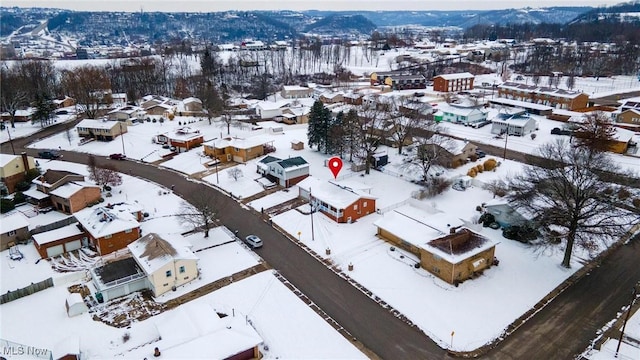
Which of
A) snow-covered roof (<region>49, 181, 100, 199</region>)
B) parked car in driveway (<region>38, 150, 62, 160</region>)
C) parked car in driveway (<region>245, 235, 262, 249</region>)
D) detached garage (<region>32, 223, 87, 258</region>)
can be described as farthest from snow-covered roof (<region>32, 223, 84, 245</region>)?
parked car in driveway (<region>38, 150, 62, 160</region>)

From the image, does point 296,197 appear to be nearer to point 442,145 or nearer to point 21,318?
point 442,145

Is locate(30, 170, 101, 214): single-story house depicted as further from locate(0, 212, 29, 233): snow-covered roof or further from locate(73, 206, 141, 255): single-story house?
locate(73, 206, 141, 255): single-story house

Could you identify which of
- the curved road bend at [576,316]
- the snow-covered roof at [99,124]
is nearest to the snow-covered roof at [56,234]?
the curved road bend at [576,316]

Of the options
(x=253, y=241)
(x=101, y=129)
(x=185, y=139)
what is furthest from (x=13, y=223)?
(x=101, y=129)

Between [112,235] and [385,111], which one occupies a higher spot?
[385,111]

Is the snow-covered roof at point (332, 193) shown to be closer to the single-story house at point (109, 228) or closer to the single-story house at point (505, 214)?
the single-story house at point (505, 214)

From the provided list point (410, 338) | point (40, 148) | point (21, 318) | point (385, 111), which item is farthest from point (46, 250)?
point (385, 111)
